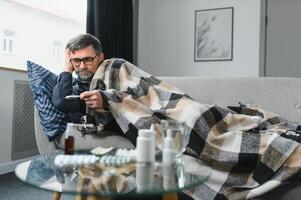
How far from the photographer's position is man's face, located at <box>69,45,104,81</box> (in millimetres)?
1769

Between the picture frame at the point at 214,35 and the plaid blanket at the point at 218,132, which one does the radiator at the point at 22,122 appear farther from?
the picture frame at the point at 214,35

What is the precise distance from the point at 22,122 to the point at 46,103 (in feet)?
3.14

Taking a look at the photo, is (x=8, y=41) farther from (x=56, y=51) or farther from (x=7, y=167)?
(x=7, y=167)

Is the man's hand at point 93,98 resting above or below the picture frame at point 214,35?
below

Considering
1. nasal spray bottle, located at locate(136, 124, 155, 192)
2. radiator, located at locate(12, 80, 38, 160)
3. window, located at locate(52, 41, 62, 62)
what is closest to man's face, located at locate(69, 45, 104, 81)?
radiator, located at locate(12, 80, 38, 160)

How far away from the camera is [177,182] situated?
34.1 inches

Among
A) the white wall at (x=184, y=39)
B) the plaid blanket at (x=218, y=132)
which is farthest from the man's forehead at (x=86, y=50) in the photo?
the white wall at (x=184, y=39)

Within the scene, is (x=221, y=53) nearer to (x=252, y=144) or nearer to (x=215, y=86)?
(x=215, y=86)

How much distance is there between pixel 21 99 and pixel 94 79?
0.94m

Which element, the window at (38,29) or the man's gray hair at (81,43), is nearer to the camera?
the man's gray hair at (81,43)

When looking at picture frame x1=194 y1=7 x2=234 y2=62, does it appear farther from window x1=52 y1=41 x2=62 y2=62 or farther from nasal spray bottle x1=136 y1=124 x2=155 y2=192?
nasal spray bottle x1=136 y1=124 x2=155 y2=192

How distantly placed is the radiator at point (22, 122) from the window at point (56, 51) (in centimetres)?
43

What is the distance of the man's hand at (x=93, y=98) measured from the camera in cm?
156

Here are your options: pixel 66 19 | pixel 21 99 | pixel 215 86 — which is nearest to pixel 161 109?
pixel 215 86
